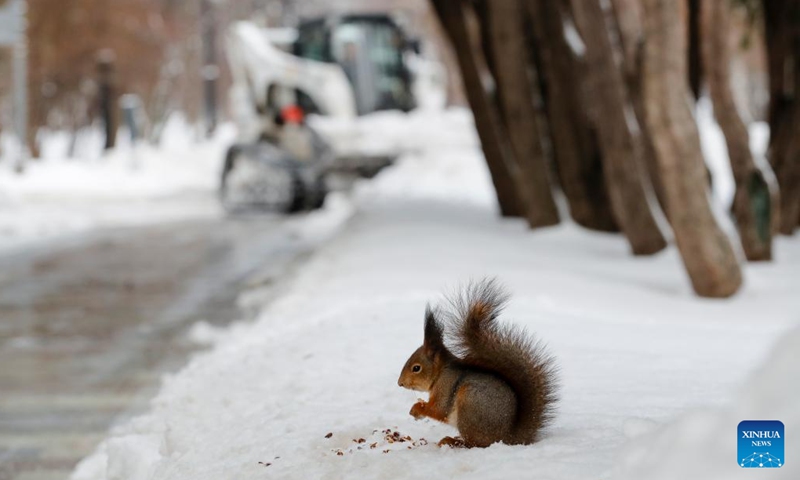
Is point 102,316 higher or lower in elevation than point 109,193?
higher

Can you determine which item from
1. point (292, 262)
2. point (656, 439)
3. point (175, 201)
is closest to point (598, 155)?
point (292, 262)

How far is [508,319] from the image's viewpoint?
7.77 meters

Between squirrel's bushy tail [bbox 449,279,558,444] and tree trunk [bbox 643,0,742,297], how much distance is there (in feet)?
18.0

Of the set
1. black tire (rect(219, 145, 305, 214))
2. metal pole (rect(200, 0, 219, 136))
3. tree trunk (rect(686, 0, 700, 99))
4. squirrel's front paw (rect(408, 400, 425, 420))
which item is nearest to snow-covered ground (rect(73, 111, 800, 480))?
squirrel's front paw (rect(408, 400, 425, 420))

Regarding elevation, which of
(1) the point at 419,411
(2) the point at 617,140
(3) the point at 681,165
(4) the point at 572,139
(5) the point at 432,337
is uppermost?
(5) the point at 432,337

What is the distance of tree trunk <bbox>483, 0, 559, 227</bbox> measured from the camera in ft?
46.0

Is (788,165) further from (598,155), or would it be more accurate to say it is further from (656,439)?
(656,439)

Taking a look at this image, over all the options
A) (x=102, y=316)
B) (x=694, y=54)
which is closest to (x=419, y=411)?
(x=102, y=316)

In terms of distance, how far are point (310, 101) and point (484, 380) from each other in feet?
59.8

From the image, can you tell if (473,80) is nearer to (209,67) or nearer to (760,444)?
(760,444)

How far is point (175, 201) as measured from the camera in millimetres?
25750

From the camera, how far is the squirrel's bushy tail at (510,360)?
15.5 ft

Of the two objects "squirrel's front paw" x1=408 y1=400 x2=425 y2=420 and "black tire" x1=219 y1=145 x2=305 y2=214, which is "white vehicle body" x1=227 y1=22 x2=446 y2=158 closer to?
"black tire" x1=219 y1=145 x2=305 y2=214

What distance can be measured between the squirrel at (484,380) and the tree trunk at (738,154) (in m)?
7.44
